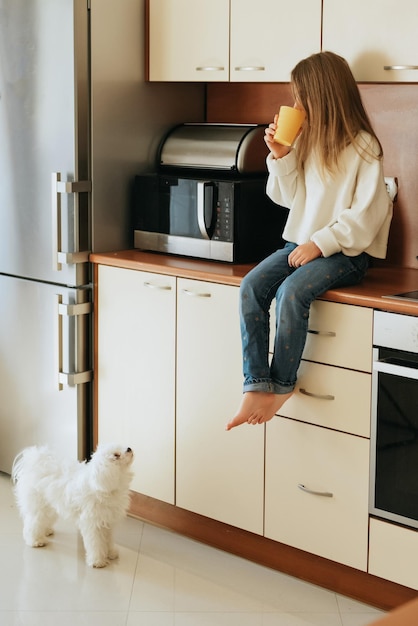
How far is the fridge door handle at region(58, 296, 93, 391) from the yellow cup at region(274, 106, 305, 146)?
3.25ft

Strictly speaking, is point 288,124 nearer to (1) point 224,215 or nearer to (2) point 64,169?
(1) point 224,215

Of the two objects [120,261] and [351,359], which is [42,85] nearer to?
[120,261]

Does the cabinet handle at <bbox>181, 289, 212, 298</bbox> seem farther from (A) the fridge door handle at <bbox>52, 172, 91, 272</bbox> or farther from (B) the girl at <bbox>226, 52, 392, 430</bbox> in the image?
(A) the fridge door handle at <bbox>52, 172, 91, 272</bbox>

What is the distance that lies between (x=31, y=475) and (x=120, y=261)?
71cm

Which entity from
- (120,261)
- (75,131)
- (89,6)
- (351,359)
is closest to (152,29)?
(89,6)

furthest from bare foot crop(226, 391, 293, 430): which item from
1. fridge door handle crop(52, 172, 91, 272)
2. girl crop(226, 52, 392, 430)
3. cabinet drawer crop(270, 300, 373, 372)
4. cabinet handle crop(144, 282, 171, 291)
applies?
fridge door handle crop(52, 172, 91, 272)

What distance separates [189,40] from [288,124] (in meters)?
0.74

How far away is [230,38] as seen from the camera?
9.64ft

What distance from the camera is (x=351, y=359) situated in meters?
2.50

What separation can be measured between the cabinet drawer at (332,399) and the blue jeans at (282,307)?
53 mm

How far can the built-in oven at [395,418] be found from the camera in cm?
238

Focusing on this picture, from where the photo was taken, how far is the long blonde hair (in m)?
2.58

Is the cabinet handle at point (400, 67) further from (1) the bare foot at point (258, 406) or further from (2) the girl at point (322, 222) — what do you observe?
(1) the bare foot at point (258, 406)

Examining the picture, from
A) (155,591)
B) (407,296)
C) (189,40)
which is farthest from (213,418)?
(189,40)
